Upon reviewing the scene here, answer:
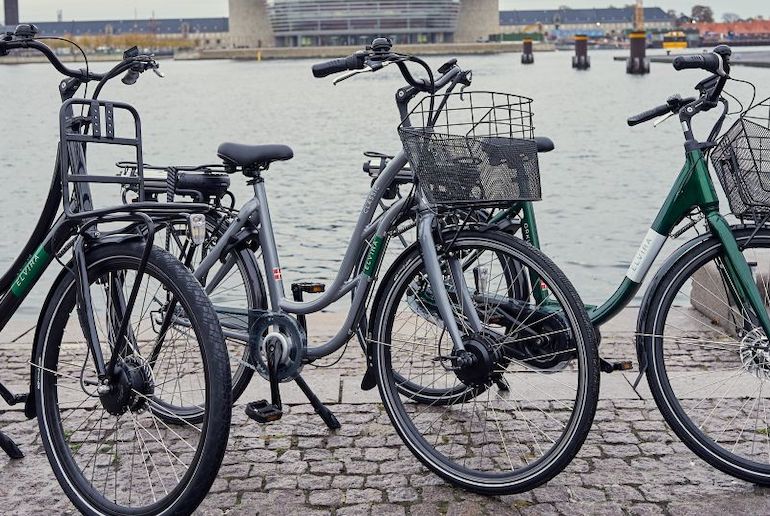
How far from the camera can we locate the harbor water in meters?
11.3

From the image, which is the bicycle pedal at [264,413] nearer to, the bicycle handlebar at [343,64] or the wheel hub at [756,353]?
the bicycle handlebar at [343,64]

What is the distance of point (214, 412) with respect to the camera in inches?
126

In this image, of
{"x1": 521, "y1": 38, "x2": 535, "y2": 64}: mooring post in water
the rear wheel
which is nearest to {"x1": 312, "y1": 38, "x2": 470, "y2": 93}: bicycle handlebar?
the rear wheel

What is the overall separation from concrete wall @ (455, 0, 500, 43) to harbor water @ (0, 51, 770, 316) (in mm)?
103495

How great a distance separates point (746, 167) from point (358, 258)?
4.40ft

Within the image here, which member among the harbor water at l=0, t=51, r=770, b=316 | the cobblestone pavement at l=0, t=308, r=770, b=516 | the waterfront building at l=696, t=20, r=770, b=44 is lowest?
the cobblestone pavement at l=0, t=308, r=770, b=516

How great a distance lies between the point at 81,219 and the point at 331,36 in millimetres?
145693

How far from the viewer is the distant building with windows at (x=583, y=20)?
175 m

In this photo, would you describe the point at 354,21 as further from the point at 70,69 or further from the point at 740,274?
the point at 740,274

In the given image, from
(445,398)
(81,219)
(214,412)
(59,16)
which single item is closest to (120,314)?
(81,219)

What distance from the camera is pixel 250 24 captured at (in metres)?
148

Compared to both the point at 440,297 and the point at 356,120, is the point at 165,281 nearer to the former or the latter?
the point at 440,297

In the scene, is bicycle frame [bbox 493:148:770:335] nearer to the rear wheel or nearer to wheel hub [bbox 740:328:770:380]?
wheel hub [bbox 740:328:770:380]

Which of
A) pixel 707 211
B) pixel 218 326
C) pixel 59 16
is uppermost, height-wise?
pixel 59 16
